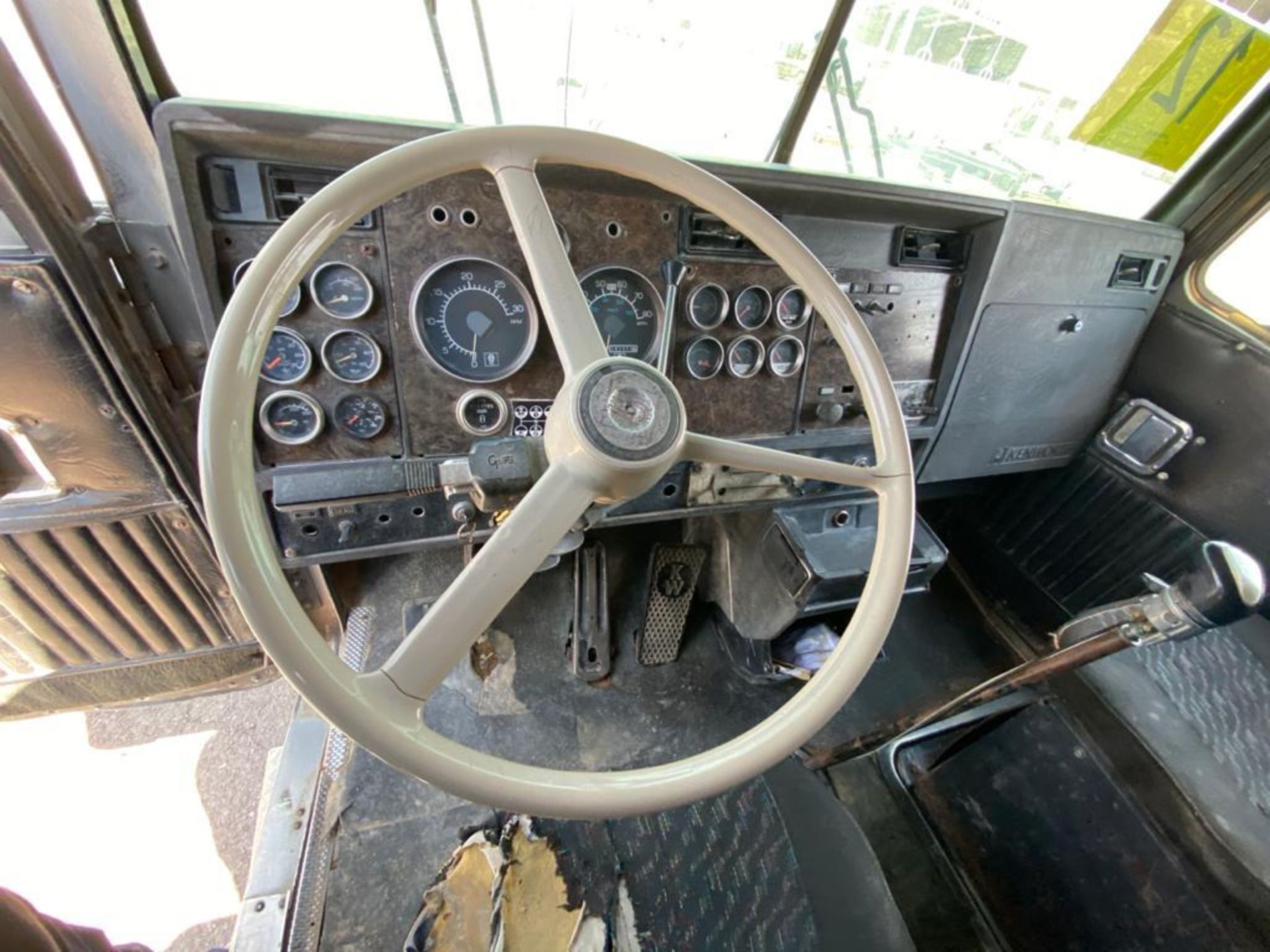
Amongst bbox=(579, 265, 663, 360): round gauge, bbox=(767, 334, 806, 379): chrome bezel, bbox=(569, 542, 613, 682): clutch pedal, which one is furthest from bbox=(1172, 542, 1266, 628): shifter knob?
bbox=(569, 542, 613, 682): clutch pedal

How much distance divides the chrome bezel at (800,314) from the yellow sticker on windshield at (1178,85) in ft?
3.40

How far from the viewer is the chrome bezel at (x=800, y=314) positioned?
1.40 meters

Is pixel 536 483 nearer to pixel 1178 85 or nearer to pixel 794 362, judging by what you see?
pixel 794 362

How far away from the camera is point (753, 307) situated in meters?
1.41

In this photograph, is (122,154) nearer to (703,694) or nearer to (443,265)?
(443,265)

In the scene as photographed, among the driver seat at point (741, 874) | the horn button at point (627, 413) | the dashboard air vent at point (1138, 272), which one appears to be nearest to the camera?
the horn button at point (627, 413)

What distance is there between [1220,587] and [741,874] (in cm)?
104

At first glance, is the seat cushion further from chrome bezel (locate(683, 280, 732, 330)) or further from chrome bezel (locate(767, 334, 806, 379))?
chrome bezel (locate(683, 280, 732, 330))

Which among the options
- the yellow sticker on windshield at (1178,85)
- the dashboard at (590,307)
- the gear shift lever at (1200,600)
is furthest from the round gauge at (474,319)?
the yellow sticker on windshield at (1178,85)

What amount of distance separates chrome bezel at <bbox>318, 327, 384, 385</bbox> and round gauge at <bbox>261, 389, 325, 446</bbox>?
73mm

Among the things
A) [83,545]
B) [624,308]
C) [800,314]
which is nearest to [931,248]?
[800,314]

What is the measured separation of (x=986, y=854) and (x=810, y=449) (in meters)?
1.24

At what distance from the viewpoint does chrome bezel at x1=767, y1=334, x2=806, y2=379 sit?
56.8 inches

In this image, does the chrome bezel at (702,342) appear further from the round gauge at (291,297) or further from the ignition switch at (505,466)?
the round gauge at (291,297)
